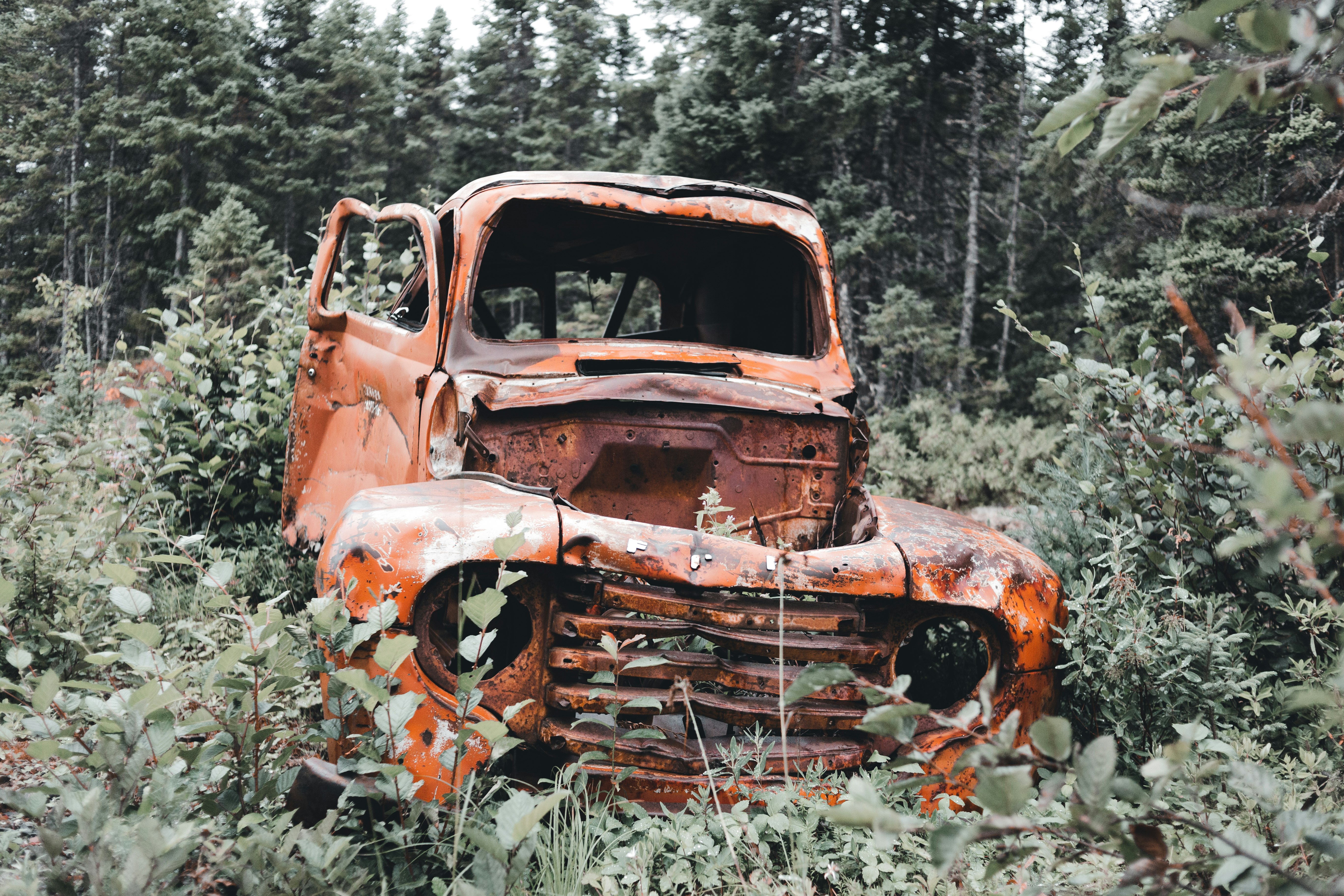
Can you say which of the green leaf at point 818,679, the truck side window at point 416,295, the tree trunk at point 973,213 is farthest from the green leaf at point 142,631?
the tree trunk at point 973,213

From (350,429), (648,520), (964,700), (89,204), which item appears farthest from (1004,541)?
(89,204)

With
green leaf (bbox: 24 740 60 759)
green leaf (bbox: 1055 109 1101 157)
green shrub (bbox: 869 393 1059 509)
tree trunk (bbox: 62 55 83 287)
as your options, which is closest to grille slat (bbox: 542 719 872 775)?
green leaf (bbox: 24 740 60 759)

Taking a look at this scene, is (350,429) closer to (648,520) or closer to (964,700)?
(648,520)

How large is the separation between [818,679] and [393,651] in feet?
3.09

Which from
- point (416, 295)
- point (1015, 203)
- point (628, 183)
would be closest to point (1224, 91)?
point (628, 183)

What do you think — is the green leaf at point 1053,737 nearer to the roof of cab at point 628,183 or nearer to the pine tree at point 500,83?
the roof of cab at point 628,183

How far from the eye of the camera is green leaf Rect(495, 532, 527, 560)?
1.81 metres

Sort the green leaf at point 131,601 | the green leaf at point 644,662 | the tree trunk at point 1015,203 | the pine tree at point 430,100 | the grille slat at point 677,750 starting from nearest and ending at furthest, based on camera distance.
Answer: the green leaf at point 131,601, the green leaf at point 644,662, the grille slat at point 677,750, the tree trunk at point 1015,203, the pine tree at point 430,100

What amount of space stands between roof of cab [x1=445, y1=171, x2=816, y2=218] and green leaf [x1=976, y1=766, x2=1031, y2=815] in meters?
2.89

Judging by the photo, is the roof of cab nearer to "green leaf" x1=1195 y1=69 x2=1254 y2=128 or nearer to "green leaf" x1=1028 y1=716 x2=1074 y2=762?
"green leaf" x1=1195 y1=69 x2=1254 y2=128

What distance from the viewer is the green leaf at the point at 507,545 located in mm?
1812

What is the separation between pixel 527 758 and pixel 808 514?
1.39m

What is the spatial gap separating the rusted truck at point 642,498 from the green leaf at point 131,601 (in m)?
0.42

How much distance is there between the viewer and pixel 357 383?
4.15 metres
